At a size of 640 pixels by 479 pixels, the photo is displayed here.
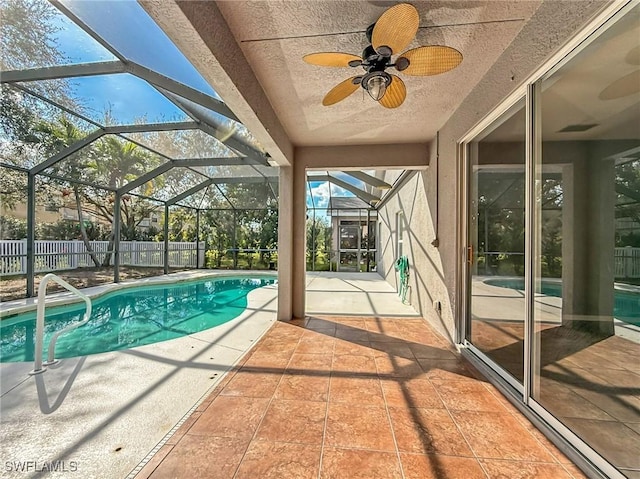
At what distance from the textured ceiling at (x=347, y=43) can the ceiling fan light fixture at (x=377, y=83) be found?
0.33 meters

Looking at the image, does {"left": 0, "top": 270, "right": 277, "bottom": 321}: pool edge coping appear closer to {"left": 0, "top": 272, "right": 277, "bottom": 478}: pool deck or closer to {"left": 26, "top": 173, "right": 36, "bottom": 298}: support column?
{"left": 26, "top": 173, "right": 36, "bottom": 298}: support column

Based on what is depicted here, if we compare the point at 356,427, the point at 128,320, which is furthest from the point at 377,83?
A: the point at 128,320

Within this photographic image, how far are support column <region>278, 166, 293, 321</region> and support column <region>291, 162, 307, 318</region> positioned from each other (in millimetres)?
109

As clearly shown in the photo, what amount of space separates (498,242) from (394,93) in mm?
1632

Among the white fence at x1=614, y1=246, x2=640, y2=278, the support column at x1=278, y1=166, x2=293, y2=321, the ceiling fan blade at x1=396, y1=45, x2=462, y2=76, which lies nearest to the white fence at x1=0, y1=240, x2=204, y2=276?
the support column at x1=278, y1=166, x2=293, y2=321

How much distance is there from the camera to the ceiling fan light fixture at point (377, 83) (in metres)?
2.01

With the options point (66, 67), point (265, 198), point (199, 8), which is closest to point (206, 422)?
point (199, 8)

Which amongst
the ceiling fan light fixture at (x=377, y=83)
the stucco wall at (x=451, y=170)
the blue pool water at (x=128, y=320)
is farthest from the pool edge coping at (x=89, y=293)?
the ceiling fan light fixture at (x=377, y=83)

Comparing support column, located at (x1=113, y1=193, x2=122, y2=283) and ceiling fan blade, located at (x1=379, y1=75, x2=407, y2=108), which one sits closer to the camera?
ceiling fan blade, located at (x1=379, y1=75, x2=407, y2=108)

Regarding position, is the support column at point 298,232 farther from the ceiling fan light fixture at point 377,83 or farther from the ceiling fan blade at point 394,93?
the ceiling fan light fixture at point 377,83

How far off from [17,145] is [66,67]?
12.9 feet

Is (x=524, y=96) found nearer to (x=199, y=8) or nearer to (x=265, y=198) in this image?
(x=199, y=8)

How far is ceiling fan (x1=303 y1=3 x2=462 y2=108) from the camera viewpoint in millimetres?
1574

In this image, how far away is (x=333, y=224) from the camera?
11.7 m
